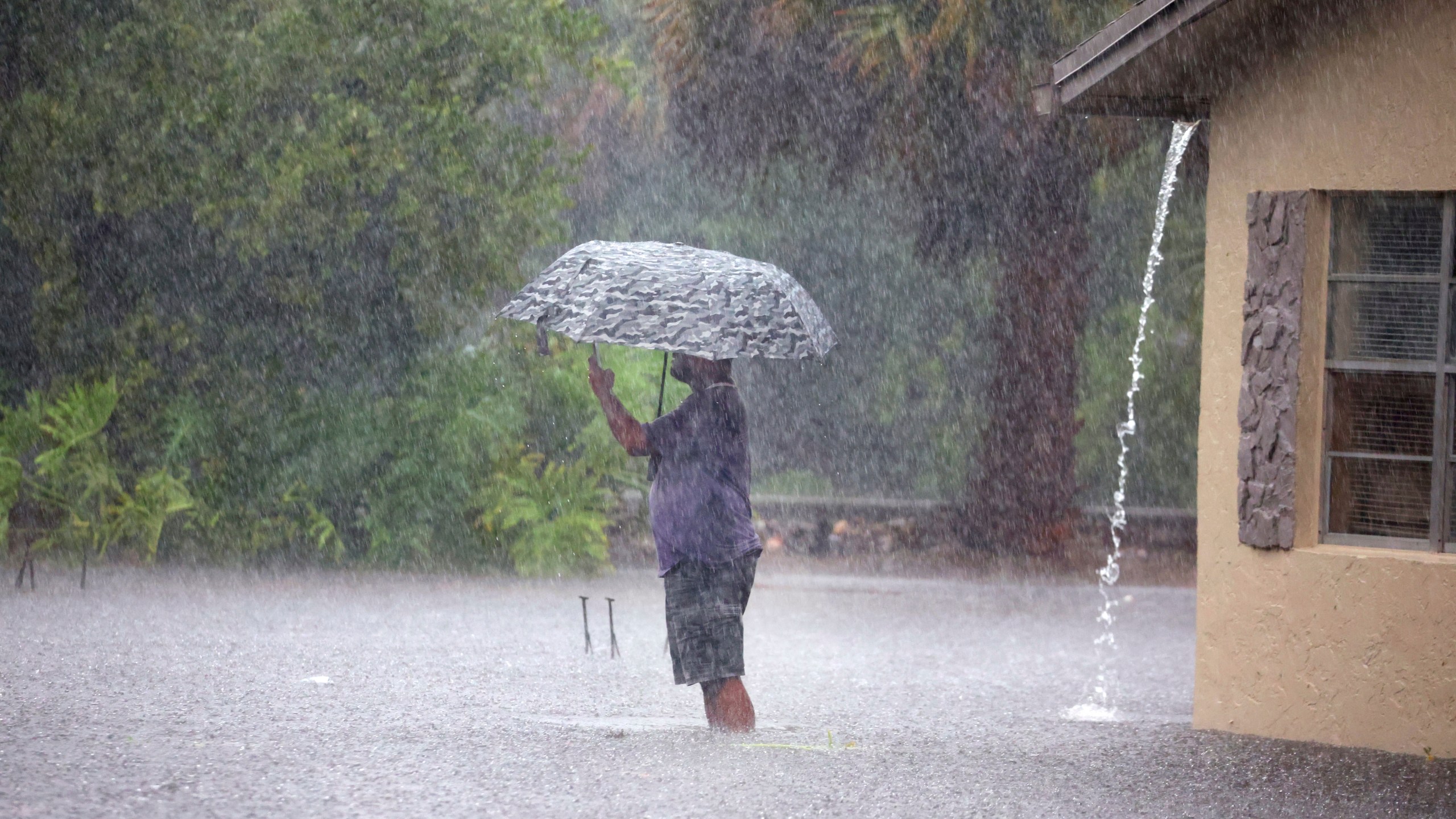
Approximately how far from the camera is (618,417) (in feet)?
23.3

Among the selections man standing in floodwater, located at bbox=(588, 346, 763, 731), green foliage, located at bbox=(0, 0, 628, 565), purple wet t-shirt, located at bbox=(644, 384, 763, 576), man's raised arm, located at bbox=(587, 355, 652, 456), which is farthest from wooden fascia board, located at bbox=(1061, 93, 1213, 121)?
green foliage, located at bbox=(0, 0, 628, 565)

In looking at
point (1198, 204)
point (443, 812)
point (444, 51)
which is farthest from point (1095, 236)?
point (443, 812)

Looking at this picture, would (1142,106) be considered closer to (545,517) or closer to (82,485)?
(545,517)

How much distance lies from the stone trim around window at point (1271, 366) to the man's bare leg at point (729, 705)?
261 centimetres

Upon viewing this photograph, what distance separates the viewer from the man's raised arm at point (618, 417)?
710 centimetres

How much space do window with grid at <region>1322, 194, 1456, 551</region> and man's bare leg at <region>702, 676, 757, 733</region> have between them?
299 cm

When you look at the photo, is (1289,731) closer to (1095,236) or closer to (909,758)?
(909,758)

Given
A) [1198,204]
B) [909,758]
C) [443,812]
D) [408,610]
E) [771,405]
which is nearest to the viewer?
[443,812]

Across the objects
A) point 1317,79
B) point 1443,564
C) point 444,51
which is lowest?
point 1443,564

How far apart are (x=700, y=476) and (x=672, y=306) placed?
83 cm

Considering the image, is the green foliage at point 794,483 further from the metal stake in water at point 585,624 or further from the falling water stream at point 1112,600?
the metal stake in water at point 585,624

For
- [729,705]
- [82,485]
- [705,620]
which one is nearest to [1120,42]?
[705,620]

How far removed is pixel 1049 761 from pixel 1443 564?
6.76 ft

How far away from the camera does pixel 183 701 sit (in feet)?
25.8
